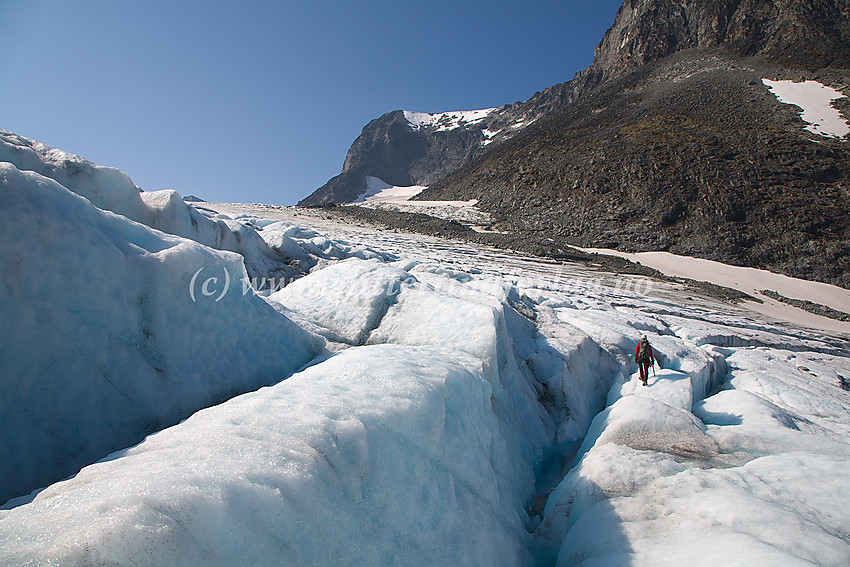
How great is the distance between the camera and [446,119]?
502ft

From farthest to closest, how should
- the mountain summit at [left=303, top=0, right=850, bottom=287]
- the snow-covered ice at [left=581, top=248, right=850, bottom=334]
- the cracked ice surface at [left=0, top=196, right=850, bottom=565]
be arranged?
the mountain summit at [left=303, top=0, right=850, bottom=287] → the snow-covered ice at [left=581, top=248, right=850, bottom=334] → the cracked ice surface at [left=0, top=196, right=850, bottom=565]

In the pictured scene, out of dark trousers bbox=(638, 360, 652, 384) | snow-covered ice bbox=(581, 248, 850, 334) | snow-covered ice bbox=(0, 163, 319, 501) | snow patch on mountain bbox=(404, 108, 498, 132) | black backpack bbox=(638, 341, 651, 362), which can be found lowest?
snow-covered ice bbox=(581, 248, 850, 334)

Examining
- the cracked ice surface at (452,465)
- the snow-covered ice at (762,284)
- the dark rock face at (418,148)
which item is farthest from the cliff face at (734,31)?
the cracked ice surface at (452,465)

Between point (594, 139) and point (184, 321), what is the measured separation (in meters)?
56.4

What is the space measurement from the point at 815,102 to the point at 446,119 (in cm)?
12046

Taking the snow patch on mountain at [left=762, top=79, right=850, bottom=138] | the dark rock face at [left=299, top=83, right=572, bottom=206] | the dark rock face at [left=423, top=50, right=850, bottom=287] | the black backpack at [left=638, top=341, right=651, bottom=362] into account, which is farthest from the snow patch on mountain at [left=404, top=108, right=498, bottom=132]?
the black backpack at [left=638, top=341, right=651, bottom=362]

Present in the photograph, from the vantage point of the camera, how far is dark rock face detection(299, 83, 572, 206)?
12412 cm

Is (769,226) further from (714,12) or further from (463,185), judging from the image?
(714,12)

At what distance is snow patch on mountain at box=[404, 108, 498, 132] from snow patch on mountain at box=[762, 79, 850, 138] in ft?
322

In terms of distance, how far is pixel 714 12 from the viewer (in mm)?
62906

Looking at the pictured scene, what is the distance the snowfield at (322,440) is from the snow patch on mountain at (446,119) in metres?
146

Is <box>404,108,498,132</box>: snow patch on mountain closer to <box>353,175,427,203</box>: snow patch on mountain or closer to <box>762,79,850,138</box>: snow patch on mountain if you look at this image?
<box>353,175,427,203</box>: snow patch on mountain

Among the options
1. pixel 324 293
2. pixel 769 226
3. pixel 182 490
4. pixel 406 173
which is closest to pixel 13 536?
pixel 182 490

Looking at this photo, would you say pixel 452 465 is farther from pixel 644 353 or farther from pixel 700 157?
pixel 700 157
